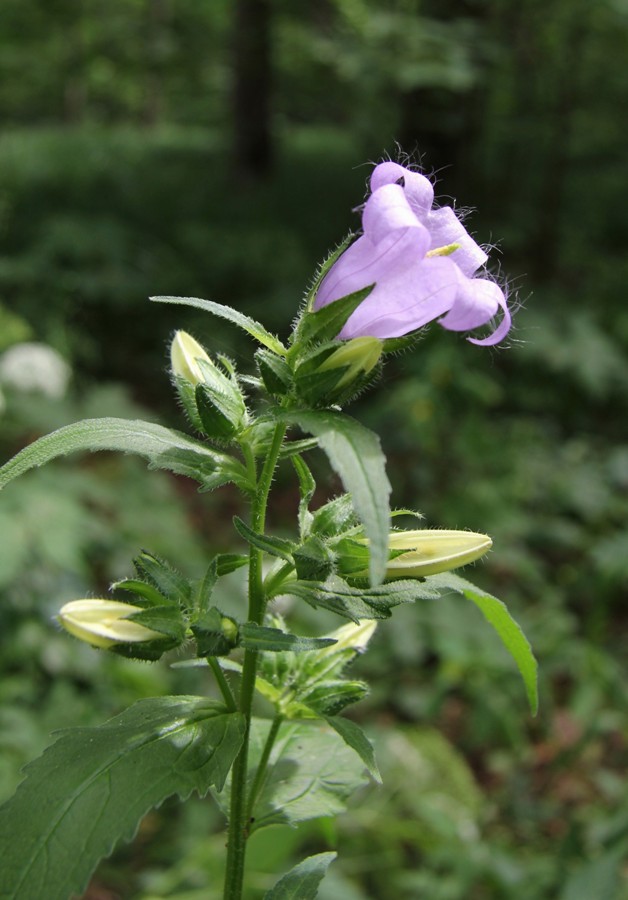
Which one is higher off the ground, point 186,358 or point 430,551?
point 186,358

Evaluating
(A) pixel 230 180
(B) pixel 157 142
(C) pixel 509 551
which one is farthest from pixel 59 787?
(B) pixel 157 142

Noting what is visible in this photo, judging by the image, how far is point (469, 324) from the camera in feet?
3.68

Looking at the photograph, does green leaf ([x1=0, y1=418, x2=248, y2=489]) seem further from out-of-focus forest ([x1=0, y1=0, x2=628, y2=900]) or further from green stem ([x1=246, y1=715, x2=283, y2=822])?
green stem ([x1=246, y1=715, x2=283, y2=822])

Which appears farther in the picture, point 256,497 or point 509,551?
point 509,551

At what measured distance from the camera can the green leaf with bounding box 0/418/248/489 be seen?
1.07 metres

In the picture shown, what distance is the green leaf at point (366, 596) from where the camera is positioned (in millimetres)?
1122

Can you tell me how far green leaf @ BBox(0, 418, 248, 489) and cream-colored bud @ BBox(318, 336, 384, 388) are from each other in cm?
19

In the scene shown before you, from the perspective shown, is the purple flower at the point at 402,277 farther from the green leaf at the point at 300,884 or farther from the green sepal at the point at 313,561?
the green leaf at the point at 300,884

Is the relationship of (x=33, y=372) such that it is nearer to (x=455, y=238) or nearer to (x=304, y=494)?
(x=304, y=494)

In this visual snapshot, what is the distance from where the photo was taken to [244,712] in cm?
125

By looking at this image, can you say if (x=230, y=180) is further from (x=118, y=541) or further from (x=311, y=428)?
(x=311, y=428)

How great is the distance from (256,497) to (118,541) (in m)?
3.49

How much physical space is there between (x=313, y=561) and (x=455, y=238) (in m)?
0.46

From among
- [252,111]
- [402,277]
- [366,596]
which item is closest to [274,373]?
[402,277]
